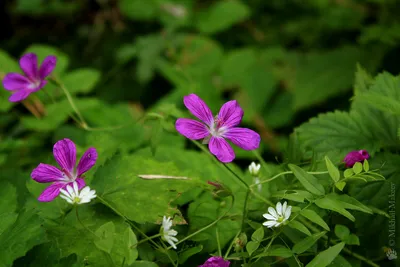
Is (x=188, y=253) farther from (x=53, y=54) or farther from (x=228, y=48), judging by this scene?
(x=228, y=48)

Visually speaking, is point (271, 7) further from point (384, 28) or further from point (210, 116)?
point (210, 116)

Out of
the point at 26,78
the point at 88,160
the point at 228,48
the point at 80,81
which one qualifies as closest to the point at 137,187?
the point at 88,160

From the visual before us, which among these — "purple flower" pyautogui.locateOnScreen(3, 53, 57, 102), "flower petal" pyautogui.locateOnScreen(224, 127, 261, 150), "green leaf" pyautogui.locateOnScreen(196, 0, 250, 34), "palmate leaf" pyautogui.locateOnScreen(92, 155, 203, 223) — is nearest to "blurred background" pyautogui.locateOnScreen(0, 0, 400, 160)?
"green leaf" pyautogui.locateOnScreen(196, 0, 250, 34)

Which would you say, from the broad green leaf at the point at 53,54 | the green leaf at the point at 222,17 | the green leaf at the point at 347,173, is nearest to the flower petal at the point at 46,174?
the green leaf at the point at 347,173

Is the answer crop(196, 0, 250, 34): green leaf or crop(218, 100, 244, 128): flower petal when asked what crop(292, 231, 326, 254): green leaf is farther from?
crop(196, 0, 250, 34): green leaf

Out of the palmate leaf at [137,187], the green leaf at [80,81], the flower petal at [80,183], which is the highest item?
the flower petal at [80,183]

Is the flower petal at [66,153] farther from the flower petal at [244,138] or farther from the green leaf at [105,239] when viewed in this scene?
the flower petal at [244,138]
